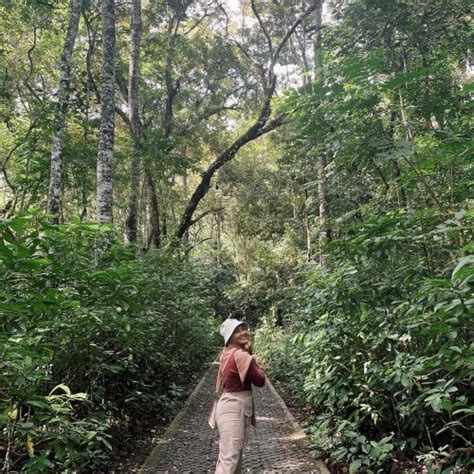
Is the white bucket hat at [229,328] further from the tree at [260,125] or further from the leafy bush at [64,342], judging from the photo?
the tree at [260,125]

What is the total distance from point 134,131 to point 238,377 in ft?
32.3

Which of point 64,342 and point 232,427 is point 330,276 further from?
point 64,342

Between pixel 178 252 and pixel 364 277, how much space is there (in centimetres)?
758

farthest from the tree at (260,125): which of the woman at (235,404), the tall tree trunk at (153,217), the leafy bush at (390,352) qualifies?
the woman at (235,404)

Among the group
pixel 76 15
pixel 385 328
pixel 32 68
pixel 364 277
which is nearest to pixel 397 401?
pixel 385 328

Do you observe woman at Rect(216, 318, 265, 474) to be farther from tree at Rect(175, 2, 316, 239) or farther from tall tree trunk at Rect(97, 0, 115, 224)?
tree at Rect(175, 2, 316, 239)

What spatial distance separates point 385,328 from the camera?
4254mm

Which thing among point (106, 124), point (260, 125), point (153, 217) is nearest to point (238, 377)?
point (106, 124)

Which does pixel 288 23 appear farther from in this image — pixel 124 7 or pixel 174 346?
pixel 174 346

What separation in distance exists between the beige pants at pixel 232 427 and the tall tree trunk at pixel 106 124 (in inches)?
199

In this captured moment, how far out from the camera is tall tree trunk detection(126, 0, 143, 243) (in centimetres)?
1161

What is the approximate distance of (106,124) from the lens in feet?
27.7

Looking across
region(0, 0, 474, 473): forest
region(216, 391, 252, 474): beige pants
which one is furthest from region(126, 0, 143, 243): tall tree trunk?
region(216, 391, 252, 474): beige pants

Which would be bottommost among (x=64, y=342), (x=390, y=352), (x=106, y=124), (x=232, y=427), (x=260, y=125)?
(x=232, y=427)
